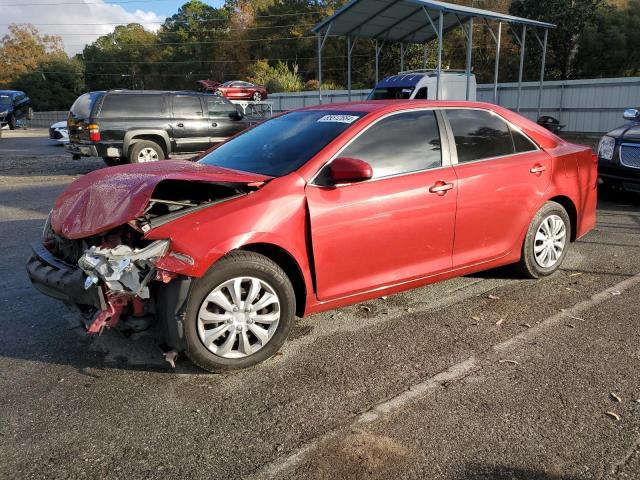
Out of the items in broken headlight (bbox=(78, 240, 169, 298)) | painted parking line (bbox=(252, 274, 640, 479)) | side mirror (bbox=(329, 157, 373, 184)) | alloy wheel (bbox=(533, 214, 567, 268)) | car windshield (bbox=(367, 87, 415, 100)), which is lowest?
painted parking line (bbox=(252, 274, 640, 479))

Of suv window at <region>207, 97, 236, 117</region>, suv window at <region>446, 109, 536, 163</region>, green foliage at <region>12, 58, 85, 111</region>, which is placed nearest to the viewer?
suv window at <region>446, 109, 536, 163</region>

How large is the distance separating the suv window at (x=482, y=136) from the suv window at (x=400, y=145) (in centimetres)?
25

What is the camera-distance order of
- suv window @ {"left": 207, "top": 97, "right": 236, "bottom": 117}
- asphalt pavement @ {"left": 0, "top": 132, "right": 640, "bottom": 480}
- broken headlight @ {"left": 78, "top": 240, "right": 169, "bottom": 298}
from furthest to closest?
suv window @ {"left": 207, "top": 97, "right": 236, "bottom": 117}, broken headlight @ {"left": 78, "top": 240, "right": 169, "bottom": 298}, asphalt pavement @ {"left": 0, "top": 132, "right": 640, "bottom": 480}

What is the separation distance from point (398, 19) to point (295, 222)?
59.5 feet

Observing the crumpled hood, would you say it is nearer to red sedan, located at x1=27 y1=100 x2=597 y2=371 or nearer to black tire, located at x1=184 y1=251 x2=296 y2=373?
red sedan, located at x1=27 y1=100 x2=597 y2=371

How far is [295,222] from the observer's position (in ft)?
11.5

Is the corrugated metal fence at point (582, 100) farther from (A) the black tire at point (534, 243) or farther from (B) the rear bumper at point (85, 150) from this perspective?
(B) the rear bumper at point (85, 150)

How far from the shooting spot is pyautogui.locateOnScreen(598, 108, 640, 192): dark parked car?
26.3 feet

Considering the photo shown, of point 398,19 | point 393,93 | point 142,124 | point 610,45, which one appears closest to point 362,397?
point 142,124

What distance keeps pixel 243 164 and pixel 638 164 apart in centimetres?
664

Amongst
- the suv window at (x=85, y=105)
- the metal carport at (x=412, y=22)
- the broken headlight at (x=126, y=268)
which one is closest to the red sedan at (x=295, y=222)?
the broken headlight at (x=126, y=268)

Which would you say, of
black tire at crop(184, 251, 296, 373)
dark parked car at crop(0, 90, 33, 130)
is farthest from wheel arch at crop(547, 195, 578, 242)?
dark parked car at crop(0, 90, 33, 130)

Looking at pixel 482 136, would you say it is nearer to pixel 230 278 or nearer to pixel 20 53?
pixel 230 278

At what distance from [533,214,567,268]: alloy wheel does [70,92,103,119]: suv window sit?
1019 cm
